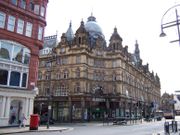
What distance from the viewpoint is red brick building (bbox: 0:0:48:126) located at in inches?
1246

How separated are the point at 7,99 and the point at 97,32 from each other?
42963mm

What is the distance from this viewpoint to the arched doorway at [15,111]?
32.8 m

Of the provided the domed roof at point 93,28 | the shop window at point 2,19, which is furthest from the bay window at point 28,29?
the domed roof at point 93,28

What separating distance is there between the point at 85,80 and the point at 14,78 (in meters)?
25.1

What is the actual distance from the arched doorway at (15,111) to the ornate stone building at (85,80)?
65.6 feet

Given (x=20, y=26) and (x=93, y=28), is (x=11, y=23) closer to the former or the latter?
(x=20, y=26)

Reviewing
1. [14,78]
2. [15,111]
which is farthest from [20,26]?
[15,111]

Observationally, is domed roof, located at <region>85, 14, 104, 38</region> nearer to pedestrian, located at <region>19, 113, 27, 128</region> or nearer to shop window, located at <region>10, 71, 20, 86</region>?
shop window, located at <region>10, 71, 20, 86</region>

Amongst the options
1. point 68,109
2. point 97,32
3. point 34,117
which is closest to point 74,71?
point 68,109

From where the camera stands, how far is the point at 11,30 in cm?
3297

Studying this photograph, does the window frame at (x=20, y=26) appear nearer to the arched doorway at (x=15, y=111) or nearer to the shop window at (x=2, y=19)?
the shop window at (x=2, y=19)

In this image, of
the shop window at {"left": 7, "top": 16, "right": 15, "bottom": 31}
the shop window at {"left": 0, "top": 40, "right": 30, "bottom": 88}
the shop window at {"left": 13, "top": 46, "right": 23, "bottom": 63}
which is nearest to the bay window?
the shop window at {"left": 0, "top": 40, "right": 30, "bottom": 88}

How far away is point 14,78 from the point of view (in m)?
33.0

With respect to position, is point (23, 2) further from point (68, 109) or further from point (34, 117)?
point (68, 109)
